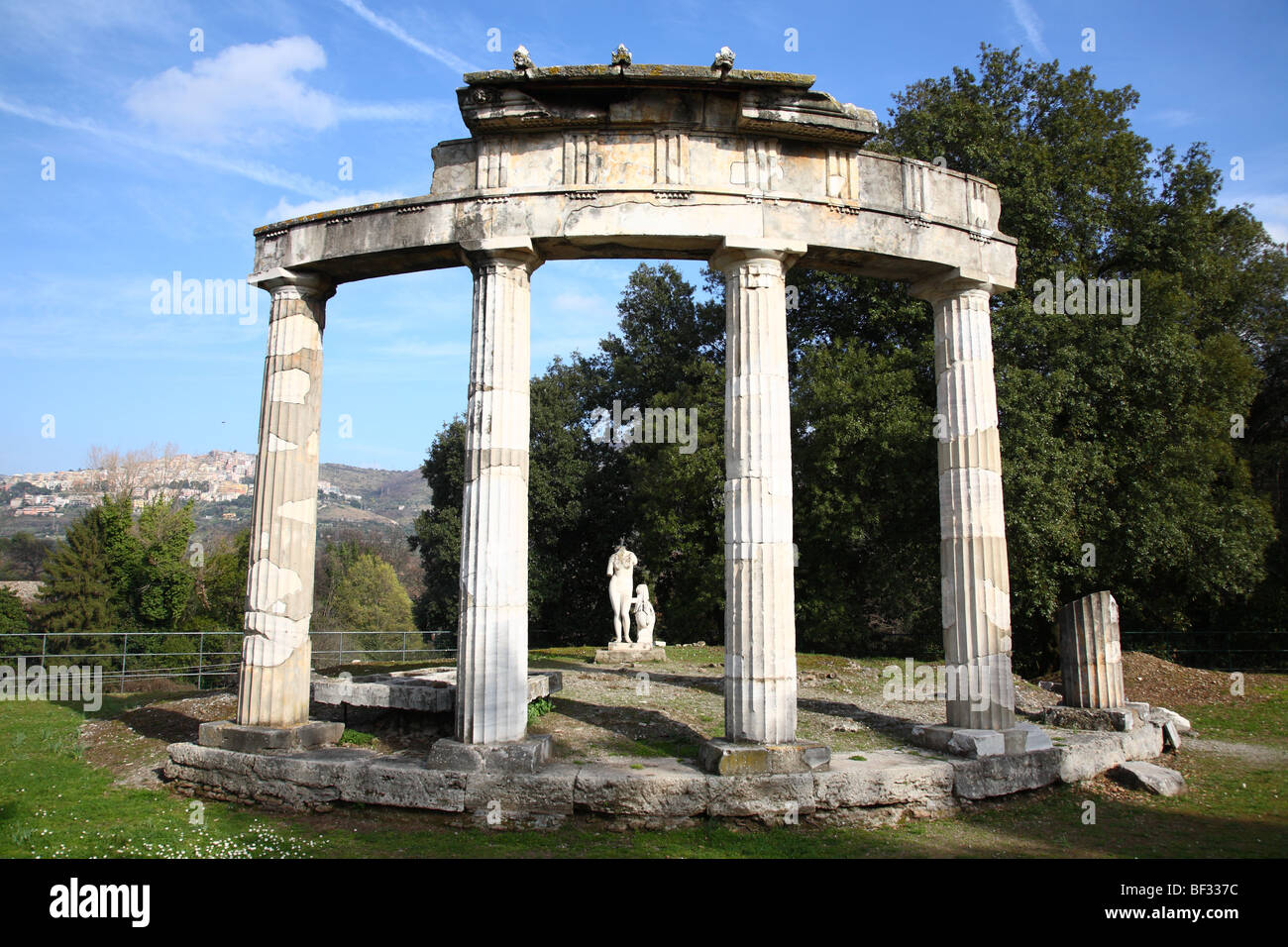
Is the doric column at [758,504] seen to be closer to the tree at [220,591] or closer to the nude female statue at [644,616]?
the nude female statue at [644,616]

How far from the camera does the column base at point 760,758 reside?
27.6 ft

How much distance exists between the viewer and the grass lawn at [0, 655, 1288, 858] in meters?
7.51

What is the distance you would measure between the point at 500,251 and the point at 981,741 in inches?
319

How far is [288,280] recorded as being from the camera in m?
10.7

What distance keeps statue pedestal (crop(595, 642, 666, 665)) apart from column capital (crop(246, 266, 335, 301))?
11.1m

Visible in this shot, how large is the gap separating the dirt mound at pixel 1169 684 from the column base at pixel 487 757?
12.9 m

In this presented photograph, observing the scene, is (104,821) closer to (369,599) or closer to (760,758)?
(760,758)

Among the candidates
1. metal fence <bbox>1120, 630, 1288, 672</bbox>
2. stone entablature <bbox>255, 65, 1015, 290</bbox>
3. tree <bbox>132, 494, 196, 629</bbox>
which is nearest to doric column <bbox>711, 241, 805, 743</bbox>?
stone entablature <bbox>255, 65, 1015, 290</bbox>

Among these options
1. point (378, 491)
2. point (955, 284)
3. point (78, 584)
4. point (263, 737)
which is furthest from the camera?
point (378, 491)
